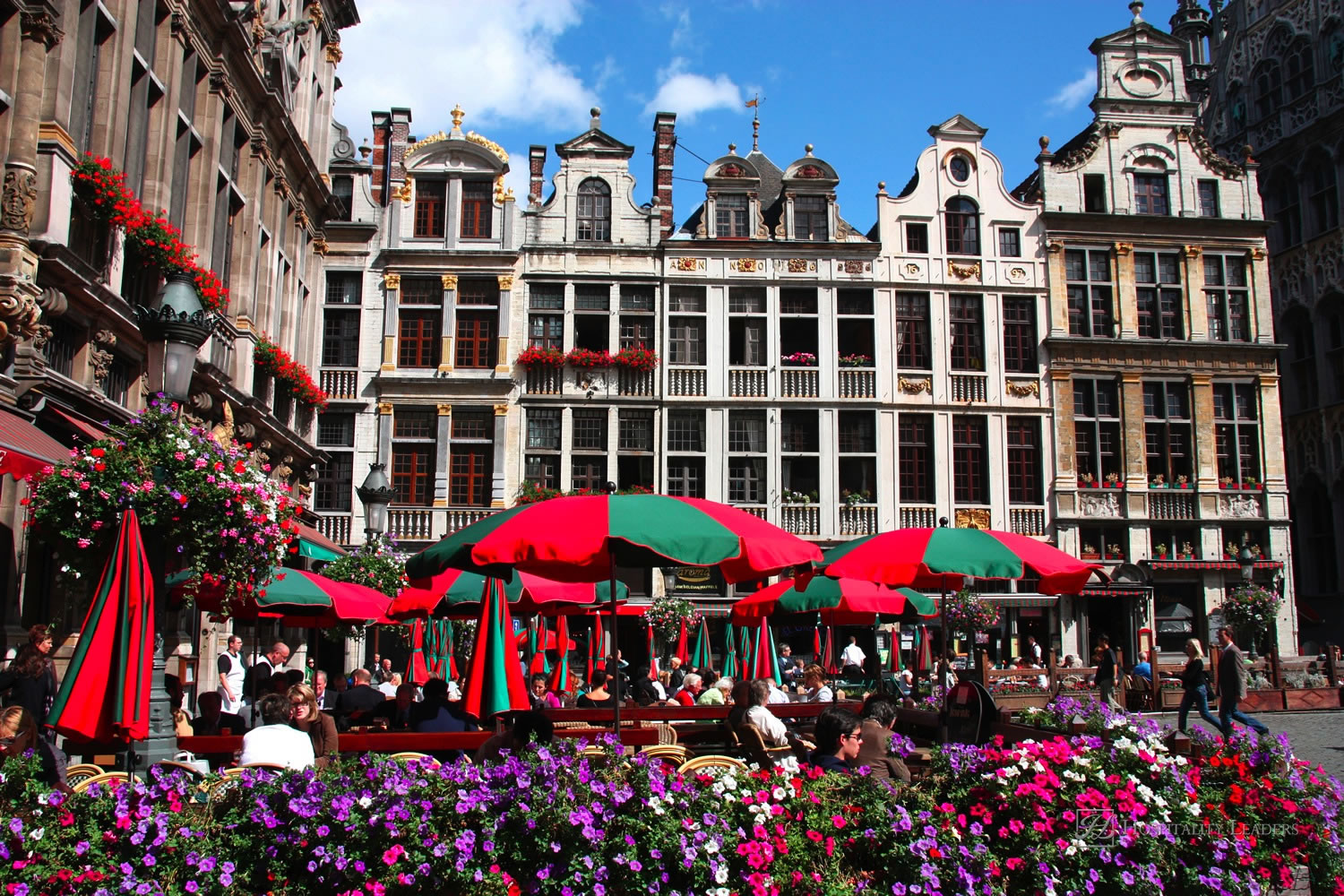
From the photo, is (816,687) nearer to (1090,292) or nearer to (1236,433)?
(1090,292)

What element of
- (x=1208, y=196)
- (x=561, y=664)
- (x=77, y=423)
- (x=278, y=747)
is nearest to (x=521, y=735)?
(x=278, y=747)

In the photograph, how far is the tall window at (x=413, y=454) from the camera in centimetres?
2872

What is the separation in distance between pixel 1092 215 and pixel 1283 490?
9.51 m

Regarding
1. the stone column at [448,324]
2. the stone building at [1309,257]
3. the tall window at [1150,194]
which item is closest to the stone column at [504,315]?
the stone column at [448,324]

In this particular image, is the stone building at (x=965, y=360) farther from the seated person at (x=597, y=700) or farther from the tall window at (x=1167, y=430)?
the seated person at (x=597, y=700)

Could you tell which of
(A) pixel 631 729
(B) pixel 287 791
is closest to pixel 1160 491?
(A) pixel 631 729

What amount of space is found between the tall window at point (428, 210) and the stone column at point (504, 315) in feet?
7.53

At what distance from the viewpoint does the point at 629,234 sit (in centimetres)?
3030

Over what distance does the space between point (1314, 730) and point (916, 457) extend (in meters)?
14.0

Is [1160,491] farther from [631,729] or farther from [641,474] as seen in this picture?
[631,729]

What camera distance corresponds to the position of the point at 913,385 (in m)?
30.4

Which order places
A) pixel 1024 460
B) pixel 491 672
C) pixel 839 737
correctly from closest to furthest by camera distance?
pixel 839 737
pixel 491 672
pixel 1024 460

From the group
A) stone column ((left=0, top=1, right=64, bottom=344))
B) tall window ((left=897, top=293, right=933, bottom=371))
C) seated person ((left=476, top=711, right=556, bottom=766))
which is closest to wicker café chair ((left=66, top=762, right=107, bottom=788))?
seated person ((left=476, top=711, right=556, bottom=766))

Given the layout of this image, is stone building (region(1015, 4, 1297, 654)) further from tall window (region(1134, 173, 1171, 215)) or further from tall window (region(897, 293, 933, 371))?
tall window (region(897, 293, 933, 371))
